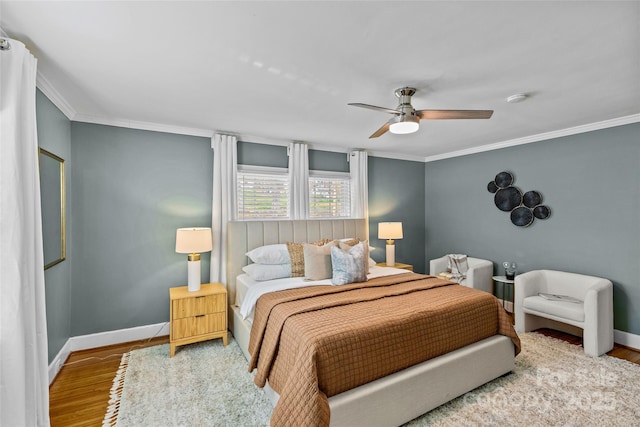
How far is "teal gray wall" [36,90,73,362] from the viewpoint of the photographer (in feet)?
7.88

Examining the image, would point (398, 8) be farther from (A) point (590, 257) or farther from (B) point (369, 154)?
(A) point (590, 257)

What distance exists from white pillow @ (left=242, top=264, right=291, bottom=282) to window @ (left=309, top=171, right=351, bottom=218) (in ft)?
3.90

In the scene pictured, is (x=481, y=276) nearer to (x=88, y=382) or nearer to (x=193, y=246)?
(x=193, y=246)

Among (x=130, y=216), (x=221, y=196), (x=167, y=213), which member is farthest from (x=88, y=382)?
(x=221, y=196)

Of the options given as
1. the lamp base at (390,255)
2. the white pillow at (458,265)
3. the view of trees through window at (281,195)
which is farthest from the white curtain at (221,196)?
the white pillow at (458,265)

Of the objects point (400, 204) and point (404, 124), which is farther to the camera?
point (400, 204)

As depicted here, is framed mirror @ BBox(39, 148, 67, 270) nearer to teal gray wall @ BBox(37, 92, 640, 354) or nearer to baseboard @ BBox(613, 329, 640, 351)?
teal gray wall @ BBox(37, 92, 640, 354)

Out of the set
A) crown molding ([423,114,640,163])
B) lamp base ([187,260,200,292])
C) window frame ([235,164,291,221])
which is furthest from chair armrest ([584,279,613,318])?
lamp base ([187,260,200,292])

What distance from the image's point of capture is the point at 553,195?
12.6ft

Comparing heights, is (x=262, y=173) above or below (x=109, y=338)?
above

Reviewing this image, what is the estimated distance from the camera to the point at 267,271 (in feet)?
10.9

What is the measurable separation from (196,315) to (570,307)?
4.11 metres

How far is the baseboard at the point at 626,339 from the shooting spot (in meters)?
3.16

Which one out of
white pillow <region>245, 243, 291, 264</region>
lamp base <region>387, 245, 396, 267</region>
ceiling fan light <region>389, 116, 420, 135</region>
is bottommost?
lamp base <region>387, 245, 396, 267</region>
